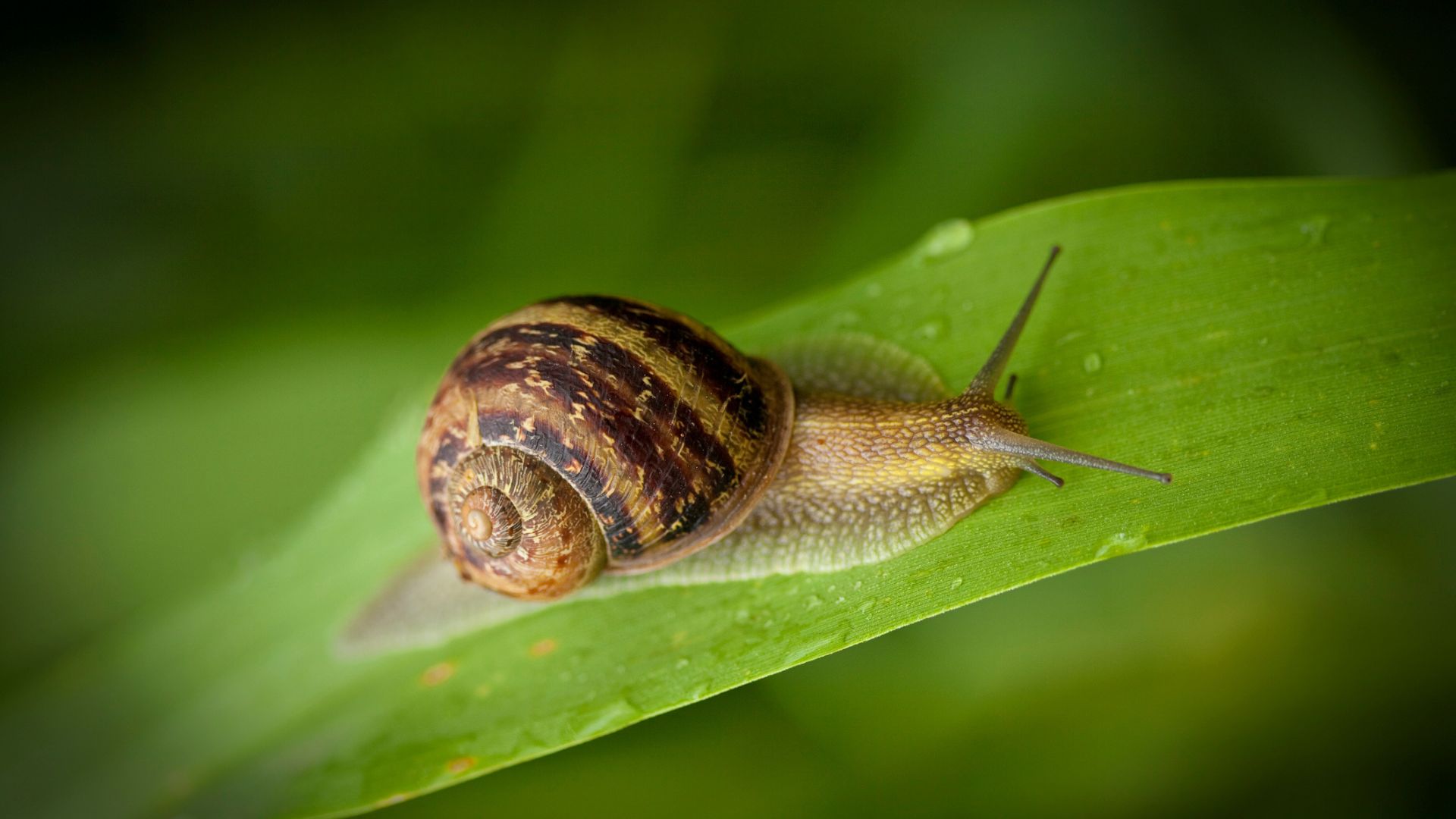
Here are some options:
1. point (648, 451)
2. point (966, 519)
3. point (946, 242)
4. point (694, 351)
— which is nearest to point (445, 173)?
point (694, 351)

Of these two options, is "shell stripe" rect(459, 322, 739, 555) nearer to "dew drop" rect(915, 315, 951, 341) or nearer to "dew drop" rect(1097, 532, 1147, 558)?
"dew drop" rect(915, 315, 951, 341)

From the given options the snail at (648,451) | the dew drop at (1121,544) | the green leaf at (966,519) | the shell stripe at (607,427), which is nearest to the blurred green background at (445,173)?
the green leaf at (966,519)

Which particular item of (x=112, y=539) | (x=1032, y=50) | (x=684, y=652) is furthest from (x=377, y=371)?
(x=1032, y=50)

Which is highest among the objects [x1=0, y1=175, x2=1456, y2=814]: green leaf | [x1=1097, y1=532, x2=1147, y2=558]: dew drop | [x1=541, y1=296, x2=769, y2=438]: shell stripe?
[x1=541, y1=296, x2=769, y2=438]: shell stripe

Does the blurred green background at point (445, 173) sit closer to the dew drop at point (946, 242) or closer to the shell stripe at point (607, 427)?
the dew drop at point (946, 242)

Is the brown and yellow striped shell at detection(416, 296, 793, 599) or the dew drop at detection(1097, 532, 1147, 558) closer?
the dew drop at detection(1097, 532, 1147, 558)

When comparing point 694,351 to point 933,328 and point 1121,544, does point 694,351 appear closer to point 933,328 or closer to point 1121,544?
point 933,328

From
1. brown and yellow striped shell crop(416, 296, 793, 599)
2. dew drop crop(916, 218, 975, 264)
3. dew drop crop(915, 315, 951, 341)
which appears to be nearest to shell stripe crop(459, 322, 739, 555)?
brown and yellow striped shell crop(416, 296, 793, 599)
